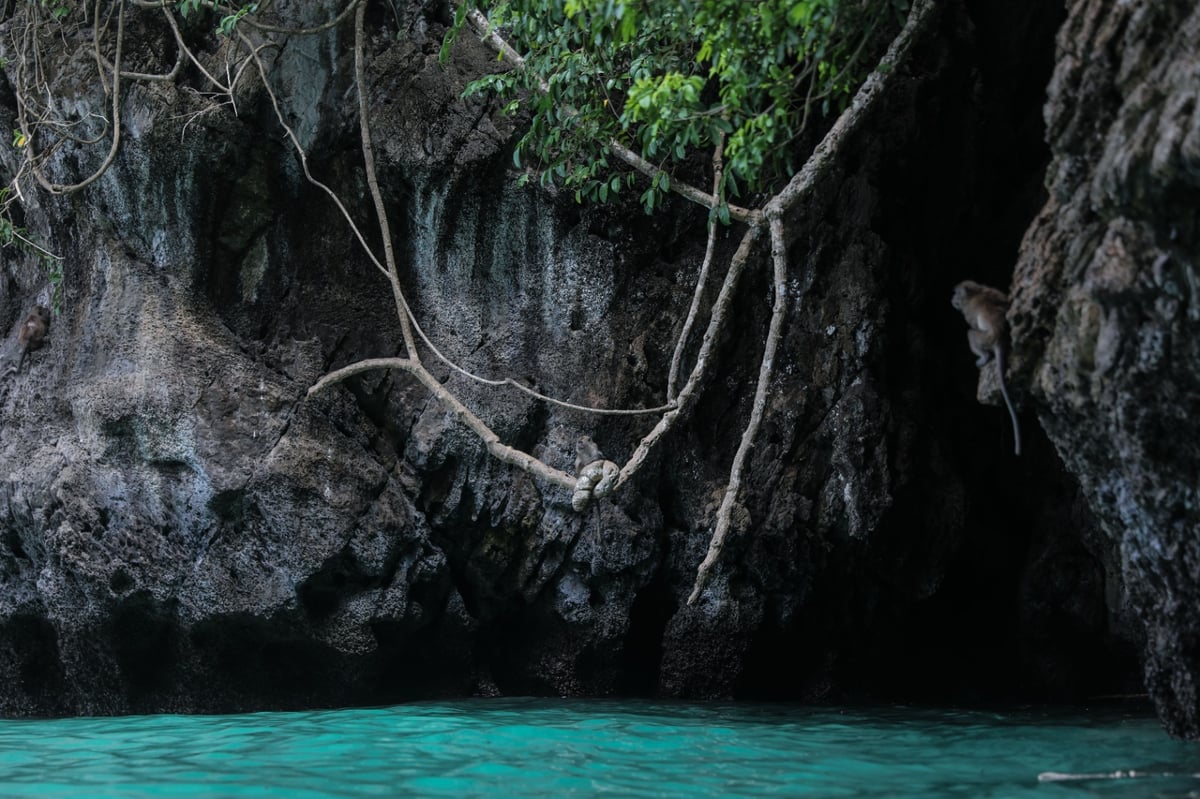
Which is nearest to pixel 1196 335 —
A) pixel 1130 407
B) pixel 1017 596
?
pixel 1130 407

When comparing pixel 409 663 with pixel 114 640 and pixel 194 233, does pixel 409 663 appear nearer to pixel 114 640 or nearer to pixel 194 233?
pixel 114 640

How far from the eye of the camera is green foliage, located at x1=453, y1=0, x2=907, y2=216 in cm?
526

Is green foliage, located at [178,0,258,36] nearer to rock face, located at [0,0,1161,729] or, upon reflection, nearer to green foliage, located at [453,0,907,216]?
rock face, located at [0,0,1161,729]

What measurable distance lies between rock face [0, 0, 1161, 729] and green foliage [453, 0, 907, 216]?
98 centimetres

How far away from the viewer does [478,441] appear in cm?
792

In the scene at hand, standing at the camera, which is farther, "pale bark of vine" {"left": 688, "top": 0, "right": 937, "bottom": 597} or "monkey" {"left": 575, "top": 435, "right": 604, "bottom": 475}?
"monkey" {"left": 575, "top": 435, "right": 604, "bottom": 475}

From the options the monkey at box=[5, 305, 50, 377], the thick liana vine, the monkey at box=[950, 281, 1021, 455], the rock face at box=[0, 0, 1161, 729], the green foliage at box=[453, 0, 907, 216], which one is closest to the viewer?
the monkey at box=[950, 281, 1021, 455]

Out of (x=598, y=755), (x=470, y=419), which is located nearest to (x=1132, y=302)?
(x=598, y=755)

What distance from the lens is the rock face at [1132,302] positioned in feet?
13.0

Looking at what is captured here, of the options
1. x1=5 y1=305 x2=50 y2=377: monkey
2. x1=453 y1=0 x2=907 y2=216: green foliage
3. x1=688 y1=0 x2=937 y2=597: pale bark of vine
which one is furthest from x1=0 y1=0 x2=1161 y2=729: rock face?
x1=688 y1=0 x2=937 y2=597: pale bark of vine

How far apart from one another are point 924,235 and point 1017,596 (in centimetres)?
306

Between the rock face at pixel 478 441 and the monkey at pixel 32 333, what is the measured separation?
6.5 inches

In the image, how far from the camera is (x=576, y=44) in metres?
7.53

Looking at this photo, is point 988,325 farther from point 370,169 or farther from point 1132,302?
point 370,169
